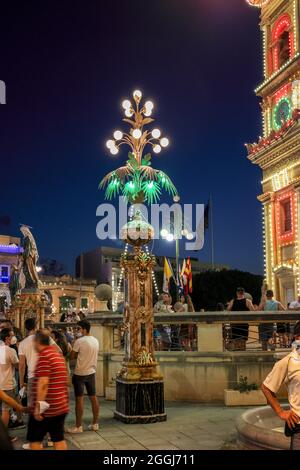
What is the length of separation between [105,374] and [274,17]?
31528 millimetres

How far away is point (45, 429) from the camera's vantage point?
21.3 feet

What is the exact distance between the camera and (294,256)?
34062 mm

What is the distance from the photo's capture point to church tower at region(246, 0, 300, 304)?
112ft

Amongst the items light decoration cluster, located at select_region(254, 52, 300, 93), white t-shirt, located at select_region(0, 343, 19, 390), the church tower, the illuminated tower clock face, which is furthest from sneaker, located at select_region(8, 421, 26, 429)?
light decoration cluster, located at select_region(254, 52, 300, 93)

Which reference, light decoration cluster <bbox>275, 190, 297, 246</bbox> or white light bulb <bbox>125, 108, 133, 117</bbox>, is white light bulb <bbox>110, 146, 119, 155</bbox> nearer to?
white light bulb <bbox>125, 108, 133, 117</bbox>

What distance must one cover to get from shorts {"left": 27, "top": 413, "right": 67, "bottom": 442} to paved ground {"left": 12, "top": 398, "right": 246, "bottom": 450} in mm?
2251

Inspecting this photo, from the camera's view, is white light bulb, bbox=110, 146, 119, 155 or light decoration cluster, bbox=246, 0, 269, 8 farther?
light decoration cluster, bbox=246, 0, 269, 8

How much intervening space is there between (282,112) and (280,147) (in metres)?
2.75

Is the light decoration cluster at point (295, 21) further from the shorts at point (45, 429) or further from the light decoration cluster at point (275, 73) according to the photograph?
the shorts at point (45, 429)

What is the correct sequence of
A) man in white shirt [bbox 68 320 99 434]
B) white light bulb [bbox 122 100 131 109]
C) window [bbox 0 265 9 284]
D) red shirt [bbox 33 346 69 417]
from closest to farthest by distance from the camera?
red shirt [bbox 33 346 69 417], man in white shirt [bbox 68 320 99 434], white light bulb [bbox 122 100 131 109], window [bbox 0 265 9 284]

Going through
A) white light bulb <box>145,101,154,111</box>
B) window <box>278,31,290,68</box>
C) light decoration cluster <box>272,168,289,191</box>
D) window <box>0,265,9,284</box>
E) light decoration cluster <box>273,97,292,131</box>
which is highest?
window <box>278,31,290,68</box>

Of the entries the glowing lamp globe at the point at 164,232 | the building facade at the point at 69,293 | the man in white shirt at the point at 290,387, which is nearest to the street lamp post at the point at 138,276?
the man in white shirt at the point at 290,387

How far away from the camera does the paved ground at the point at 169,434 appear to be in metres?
8.63
